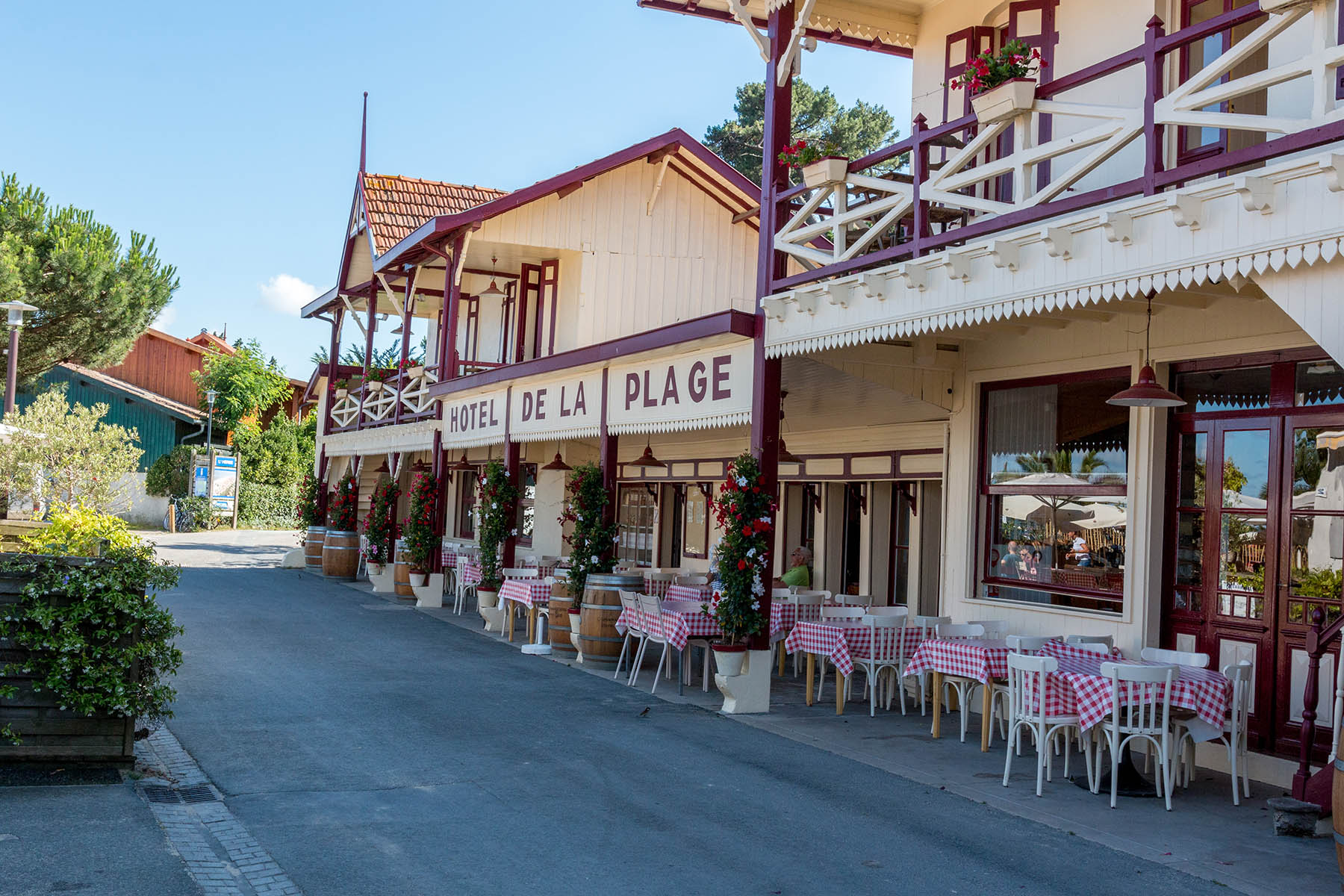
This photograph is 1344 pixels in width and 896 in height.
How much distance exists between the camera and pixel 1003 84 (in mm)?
7172

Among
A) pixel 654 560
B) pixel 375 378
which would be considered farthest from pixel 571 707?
pixel 375 378

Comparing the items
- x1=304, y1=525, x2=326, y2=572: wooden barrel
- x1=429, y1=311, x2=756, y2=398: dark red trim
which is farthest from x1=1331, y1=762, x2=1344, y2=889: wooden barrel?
x1=304, y1=525, x2=326, y2=572: wooden barrel

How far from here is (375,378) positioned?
74.6 ft

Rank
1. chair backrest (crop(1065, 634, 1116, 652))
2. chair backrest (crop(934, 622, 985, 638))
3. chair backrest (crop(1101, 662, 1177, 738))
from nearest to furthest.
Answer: chair backrest (crop(1101, 662, 1177, 738)) → chair backrest (crop(1065, 634, 1116, 652)) → chair backrest (crop(934, 622, 985, 638))

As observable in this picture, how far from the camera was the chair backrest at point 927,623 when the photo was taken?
31.8ft

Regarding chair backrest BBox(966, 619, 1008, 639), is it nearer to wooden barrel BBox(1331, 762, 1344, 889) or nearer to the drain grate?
wooden barrel BBox(1331, 762, 1344, 889)

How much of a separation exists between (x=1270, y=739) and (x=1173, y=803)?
A: 3.82ft

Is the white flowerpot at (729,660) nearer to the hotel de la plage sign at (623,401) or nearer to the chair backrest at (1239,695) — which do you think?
the hotel de la plage sign at (623,401)

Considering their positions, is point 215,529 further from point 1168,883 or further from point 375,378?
point 1168,883

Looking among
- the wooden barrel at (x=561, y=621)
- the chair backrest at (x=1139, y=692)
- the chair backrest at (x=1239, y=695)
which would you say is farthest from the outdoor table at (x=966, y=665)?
the wooden barrel at (x=561, y=621)

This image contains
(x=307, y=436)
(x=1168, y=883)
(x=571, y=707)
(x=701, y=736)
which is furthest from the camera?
(x=307, y=436)

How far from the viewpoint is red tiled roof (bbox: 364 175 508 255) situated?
70.2ft

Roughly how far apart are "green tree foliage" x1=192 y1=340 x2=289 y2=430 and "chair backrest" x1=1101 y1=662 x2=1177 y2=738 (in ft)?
129

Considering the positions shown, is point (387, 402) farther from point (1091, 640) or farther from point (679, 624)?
point (1091, 640)
